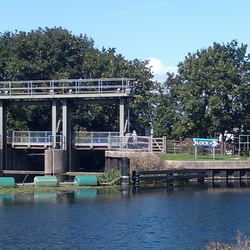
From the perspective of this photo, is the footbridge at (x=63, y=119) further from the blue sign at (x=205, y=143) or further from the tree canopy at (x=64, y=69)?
the blue sign at (x=205, y=143)

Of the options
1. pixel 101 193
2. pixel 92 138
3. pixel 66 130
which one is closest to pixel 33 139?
pixel 66 130

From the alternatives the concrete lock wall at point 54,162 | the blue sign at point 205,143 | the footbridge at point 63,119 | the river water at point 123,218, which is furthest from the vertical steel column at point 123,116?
the river water at point 123,218

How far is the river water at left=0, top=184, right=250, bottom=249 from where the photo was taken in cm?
2516

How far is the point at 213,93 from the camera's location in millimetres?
60812

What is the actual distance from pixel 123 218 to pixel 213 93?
32.9 m

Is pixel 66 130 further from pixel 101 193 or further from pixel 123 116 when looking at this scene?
pixel 101 193

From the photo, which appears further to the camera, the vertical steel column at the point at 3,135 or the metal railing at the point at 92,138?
the vertical steel column at the point at 3,135

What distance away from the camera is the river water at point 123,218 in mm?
25156

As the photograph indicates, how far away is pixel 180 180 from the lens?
45531mm

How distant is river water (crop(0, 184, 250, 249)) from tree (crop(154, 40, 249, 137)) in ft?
65.0

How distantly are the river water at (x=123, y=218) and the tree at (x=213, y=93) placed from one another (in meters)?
19.8

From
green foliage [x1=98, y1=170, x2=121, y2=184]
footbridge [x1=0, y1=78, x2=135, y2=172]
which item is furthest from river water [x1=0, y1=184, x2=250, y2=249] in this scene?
footbridge [x1=0, y1=78, x2=135, y2=172]

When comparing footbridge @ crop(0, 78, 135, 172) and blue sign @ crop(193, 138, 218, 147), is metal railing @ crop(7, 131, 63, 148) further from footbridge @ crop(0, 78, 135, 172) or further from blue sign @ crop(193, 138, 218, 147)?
blue sign @ crop(193, 138, 218, 147)

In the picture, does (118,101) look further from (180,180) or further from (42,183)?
(42,183)
